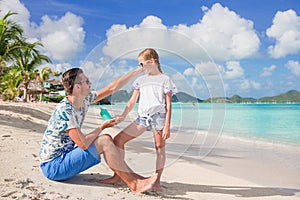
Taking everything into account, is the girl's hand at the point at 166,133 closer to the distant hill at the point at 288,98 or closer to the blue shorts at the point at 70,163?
the blue shorts at the point at 70,163

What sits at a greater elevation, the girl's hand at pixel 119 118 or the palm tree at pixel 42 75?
the palm tree at pixel 42 75

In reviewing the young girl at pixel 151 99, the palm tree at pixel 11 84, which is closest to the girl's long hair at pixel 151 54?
the young girl at pixel 151 99

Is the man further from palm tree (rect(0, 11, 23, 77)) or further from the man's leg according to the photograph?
palm tree (rect(0, 11, 23, 77))

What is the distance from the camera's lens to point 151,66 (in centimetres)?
334

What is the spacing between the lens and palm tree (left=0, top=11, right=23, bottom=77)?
17.3 m

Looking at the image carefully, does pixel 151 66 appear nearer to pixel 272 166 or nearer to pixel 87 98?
pixel 87 98

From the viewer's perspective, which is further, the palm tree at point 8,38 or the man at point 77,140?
the palm tree at point 8,38

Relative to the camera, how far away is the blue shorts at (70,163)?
3.47 meters

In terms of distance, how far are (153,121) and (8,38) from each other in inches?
650

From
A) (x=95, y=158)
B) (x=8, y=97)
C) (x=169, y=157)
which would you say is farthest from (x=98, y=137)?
(x=8, y=97)

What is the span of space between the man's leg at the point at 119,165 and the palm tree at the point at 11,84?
34.5m

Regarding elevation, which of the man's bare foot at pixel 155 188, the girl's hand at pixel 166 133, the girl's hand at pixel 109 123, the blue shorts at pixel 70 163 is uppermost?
the girl's hand at pixel 109 123

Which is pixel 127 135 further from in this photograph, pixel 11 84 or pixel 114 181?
pixel 11 84

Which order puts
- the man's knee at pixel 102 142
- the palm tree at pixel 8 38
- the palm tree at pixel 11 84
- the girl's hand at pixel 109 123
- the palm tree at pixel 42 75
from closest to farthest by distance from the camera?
the girl's hand at pixel 109 123 → the man's knee at pixel 102 142 → the palm tree at pixel 8 38 → the palm tree at pixel 11 84 → the palm tree at pixel 42 75
